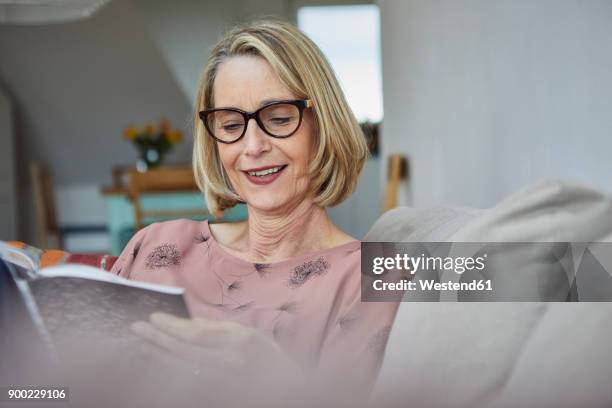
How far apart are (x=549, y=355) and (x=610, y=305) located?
0.28 ft

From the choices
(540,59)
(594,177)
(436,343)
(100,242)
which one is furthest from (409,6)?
(100,242)

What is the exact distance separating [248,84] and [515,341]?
→ 58 centimetres

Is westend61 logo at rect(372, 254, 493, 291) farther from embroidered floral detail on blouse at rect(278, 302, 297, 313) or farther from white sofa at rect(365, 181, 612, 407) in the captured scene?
embroidered floral detail on blouse at rect(278, 302, 297, 313)

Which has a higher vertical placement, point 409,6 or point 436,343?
point 409,6

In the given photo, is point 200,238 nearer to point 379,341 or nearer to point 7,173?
point 379,341

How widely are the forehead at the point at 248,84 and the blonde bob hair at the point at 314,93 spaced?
1 centimetres

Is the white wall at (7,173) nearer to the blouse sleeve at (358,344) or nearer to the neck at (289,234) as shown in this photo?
the neck at (289,234)

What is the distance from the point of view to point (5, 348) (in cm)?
92

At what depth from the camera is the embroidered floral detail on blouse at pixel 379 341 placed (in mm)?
1065

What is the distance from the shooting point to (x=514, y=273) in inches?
34.6

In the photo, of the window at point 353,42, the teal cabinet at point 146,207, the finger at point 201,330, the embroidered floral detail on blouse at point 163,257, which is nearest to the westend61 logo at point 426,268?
the finger at point 201,330

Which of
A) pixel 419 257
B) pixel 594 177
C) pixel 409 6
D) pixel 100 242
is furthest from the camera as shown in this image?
pixel 100 242

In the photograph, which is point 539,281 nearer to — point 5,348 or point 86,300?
point 86,300

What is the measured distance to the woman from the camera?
1114 millimetres
